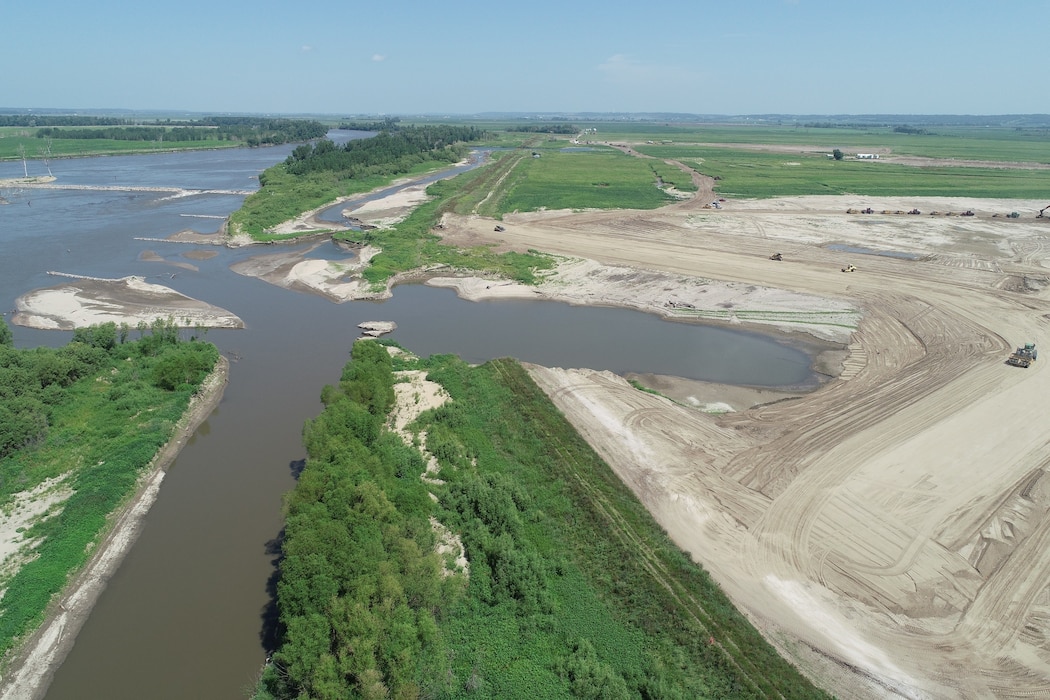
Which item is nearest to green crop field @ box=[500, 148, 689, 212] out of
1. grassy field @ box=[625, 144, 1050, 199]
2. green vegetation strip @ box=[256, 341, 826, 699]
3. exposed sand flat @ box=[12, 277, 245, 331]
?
grassy field @ box=[625, 144, 1050, 199]

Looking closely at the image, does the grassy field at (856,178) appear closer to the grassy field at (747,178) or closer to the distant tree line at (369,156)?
the grassy field at (747,178)

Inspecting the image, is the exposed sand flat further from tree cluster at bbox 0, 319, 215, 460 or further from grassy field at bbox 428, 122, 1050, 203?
grassy field at bbox 428, 122, 1050, 203

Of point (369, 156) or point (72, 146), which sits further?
point (72, 146)

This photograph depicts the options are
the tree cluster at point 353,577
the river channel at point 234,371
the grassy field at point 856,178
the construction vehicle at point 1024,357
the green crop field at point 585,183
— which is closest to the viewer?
the tree cluster at point 353,577

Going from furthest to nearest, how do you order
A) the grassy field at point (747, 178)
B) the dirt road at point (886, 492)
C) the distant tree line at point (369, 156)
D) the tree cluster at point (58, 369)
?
the distant tree line at point (369, 156) → the grassy field at point (747, 178) → the tree cluster at point (58, 369) → the dirt road at point (886, 492)

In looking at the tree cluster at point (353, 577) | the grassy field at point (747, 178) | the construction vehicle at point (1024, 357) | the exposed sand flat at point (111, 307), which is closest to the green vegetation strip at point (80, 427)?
the exposed sand flat at point (111, 307)

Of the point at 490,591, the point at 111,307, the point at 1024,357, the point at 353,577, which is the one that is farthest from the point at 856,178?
the point at 353,577

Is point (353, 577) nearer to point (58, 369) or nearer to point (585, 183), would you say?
point (58, 369)
